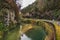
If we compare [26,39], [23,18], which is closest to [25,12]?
[23,18]

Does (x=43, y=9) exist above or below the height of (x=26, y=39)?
above

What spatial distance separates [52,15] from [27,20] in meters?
0.26

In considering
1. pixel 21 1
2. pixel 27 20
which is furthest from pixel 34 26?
pixel 21 1

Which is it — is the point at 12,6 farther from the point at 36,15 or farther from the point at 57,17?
the point at 57,17

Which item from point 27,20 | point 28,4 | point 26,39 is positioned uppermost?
point 28,4

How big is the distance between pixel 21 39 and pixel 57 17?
43 cm

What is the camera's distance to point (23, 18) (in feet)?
8.61

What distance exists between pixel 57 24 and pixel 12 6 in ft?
1.61

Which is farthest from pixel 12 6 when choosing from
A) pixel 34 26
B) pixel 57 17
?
pixel 57 17

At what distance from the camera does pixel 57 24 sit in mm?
2584

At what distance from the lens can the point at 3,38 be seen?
2.56m

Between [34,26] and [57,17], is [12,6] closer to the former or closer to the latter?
[34,26]

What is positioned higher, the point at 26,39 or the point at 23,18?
the point at 23,18

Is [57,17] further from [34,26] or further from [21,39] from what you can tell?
[21,39]
